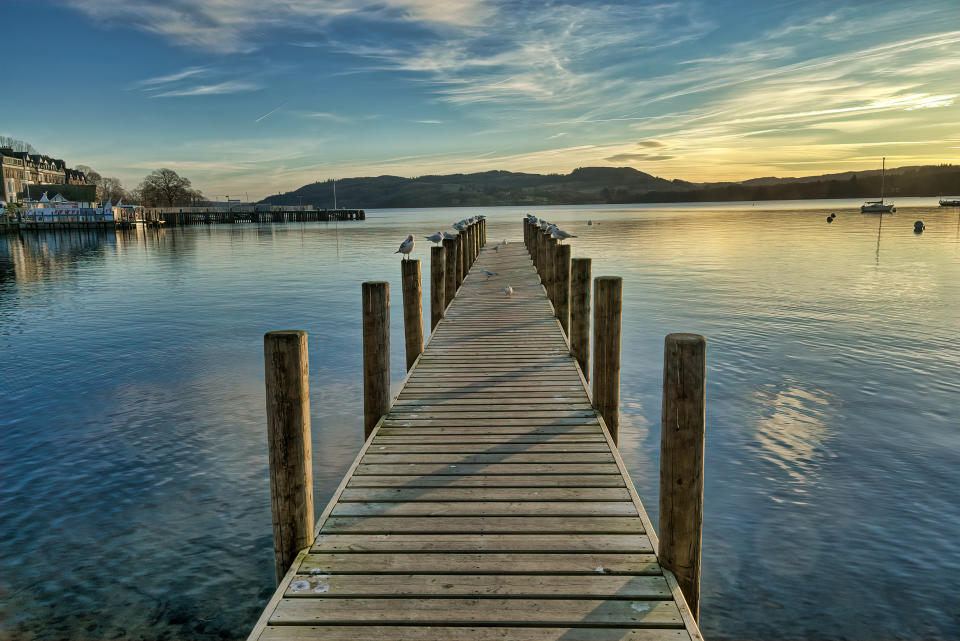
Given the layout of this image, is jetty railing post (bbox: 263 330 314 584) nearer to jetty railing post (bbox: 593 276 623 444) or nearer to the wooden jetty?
jetty railing post (bbox: 593 276 623 444)

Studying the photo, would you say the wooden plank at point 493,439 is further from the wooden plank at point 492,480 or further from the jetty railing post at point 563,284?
the jetty railing post at point 563,284

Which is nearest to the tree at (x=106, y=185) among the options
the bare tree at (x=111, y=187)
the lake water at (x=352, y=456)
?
the bare tree at (x=111, y=187)

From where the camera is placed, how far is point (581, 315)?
10.3 meters

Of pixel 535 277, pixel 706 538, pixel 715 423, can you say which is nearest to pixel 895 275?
pixel 535 277

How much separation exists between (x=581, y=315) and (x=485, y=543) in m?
6.15

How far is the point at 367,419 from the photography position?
23.7 ft

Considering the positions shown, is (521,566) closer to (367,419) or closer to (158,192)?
(367,419)

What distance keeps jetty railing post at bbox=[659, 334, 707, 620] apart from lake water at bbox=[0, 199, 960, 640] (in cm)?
197

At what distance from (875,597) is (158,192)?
157 m

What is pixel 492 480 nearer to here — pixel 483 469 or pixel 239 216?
pixel 483 469

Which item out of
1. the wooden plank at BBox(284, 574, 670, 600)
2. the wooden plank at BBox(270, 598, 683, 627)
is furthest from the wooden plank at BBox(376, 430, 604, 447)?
the wooden plank at BBox(270, 598, 683, 627)

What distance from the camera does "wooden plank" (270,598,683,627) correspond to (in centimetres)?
375

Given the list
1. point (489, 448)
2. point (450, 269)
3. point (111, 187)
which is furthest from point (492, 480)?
point (111, 187)

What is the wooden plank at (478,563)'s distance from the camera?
167 inches
